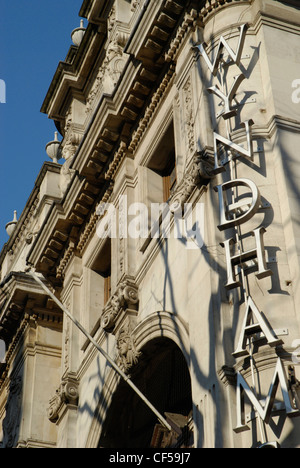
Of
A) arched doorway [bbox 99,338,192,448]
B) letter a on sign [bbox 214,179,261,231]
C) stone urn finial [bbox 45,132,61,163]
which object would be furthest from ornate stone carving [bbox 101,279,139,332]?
stone urn finial [bbox 45,132,61,163]

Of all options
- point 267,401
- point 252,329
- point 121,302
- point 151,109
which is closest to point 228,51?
point 151,109

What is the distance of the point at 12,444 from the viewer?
95.4ft

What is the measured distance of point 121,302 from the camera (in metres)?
21.8

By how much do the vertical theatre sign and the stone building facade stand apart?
3 centimetres

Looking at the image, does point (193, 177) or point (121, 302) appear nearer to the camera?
point (193, 177)

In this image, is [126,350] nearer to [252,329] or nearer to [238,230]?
[238,230]

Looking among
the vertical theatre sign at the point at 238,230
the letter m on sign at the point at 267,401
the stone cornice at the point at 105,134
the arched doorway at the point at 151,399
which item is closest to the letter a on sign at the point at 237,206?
the vertical theatre sign at the point at 238,230

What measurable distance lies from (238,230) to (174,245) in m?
2.91

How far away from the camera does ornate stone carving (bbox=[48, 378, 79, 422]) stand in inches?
965

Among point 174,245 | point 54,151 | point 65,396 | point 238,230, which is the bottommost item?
point 238,230

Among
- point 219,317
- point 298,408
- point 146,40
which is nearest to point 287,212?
point 219,317

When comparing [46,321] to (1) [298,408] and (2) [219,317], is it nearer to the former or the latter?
(2) [219,317]

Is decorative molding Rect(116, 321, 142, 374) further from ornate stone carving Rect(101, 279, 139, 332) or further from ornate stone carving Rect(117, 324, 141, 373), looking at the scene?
ornate stone carving Rect(101, 279, 139, 332)
